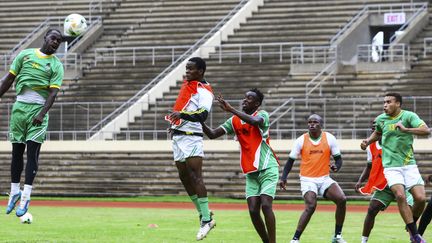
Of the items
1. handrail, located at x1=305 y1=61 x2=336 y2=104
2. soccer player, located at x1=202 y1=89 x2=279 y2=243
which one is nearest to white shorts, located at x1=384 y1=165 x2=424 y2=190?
soccer player, located at x1=202 y1=89 x2=279 y2=243

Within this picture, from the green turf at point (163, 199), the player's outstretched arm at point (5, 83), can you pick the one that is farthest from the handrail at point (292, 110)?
the player's outstretched arm at point (5, 83)

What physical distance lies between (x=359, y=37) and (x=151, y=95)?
837 cm

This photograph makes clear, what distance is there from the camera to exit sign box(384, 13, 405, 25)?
4388 centimetres

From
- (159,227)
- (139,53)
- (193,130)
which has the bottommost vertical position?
(159,227)

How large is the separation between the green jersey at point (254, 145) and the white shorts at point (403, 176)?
7.01 ft

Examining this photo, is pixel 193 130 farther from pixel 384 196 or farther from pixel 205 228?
pixel 384 196

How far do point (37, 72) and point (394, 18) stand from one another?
29112mm

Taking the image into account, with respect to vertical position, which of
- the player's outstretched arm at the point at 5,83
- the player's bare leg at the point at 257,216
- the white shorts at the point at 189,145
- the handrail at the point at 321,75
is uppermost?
the handrail at the point at 321,75

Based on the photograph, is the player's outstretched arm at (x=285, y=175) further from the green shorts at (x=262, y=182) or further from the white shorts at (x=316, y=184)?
the green shorts at (x=262, y=182)

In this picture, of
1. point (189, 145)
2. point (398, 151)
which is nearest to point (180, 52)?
point (398, 151)

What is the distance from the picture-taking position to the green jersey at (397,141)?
17172mm

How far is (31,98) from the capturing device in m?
16.9

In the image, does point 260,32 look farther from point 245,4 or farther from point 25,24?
point 25,24

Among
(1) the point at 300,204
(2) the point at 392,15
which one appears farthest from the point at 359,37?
(1) the point at 300,204
